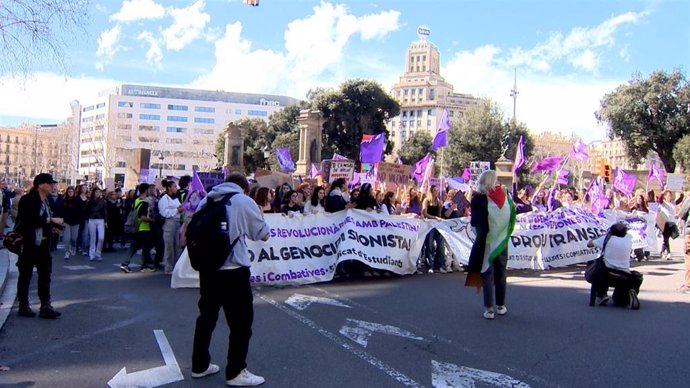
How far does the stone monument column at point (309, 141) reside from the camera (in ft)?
121

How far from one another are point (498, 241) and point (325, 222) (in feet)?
13.6

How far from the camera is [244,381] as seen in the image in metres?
4.79

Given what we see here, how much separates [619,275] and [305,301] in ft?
15.2

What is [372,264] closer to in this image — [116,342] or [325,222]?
[325,222]

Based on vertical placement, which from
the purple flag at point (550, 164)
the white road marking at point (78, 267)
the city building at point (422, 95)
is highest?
the city building at point (422, 95)

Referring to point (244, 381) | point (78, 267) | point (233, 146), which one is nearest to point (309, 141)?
point (233, 146)

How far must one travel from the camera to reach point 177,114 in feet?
441

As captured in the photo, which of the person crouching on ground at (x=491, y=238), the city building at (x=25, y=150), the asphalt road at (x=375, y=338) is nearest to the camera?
the asphalt road at (x=375, y=338)

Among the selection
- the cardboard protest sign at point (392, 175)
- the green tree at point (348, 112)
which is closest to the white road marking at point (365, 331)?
the cardboard protest sign at point (392, 175)

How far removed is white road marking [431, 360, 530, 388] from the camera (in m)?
4.92

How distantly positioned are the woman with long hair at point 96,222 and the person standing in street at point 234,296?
1015 centimetres

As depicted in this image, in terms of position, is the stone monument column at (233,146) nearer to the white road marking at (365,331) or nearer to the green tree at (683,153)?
the white road marking at (365,331)

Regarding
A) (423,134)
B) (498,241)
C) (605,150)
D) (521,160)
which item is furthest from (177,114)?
(498,241)

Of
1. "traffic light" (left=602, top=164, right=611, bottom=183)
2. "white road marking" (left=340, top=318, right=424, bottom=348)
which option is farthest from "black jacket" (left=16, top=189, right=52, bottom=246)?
"traffic light" (left=602, top=164, right=611, bottom=183)
